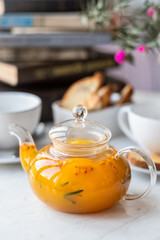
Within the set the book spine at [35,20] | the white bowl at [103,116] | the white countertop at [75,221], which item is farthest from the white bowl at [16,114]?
the book spine at [35,20]

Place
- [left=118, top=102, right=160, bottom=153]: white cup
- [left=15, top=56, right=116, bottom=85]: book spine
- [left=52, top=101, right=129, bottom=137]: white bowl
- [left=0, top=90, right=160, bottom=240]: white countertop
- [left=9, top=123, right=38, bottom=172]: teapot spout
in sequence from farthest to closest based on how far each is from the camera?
[left=15, top=56, right=116, bottom=85]: book spine, [left=52, top=101, right=129, bottom=137]: white bowl, [left=118, top=102, right=160, bottom=153]: white cup, [left=9, top=123, right=38, bottom=172]: teapot spout, [left=0, top=90, right=160, bottom=240]: white countertop

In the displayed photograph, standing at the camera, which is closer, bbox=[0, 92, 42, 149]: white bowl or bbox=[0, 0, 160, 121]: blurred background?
bbox=[0, 92, 42, 149]: white bowl

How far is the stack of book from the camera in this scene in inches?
41.3

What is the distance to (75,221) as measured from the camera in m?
0.55

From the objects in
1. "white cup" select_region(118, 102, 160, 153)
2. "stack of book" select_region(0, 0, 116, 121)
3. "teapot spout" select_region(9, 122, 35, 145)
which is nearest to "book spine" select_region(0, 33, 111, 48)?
"stack of book" select_region(0, 0, 116, 121)

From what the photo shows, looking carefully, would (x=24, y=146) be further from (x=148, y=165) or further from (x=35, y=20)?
(x=35, y=20)

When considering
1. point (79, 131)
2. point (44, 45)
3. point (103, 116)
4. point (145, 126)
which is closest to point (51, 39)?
point (44, 45)

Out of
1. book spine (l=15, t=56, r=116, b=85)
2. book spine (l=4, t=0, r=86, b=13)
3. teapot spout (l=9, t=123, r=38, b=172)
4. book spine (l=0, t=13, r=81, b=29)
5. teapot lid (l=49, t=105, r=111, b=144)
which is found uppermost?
book spine (l=4, t=0, r=86, b=13)

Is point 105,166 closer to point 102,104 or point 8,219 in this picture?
point 8,219

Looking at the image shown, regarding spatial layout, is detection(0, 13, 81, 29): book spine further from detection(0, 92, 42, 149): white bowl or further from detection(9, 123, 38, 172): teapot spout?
→ detection(9, 123, 38, 172): teapot spout

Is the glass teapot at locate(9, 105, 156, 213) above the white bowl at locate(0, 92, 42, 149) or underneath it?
above

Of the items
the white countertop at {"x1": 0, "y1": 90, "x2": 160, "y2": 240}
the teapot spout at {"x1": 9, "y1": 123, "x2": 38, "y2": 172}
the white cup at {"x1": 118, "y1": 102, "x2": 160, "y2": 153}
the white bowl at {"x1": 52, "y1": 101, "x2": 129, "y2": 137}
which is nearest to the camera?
the white countertop at {"x1": 0, "y1": 90, "x2": 160, "y2": 240}

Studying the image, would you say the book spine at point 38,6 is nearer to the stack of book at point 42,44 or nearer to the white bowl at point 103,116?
the stack of book at point 42,44

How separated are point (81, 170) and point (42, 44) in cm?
62
